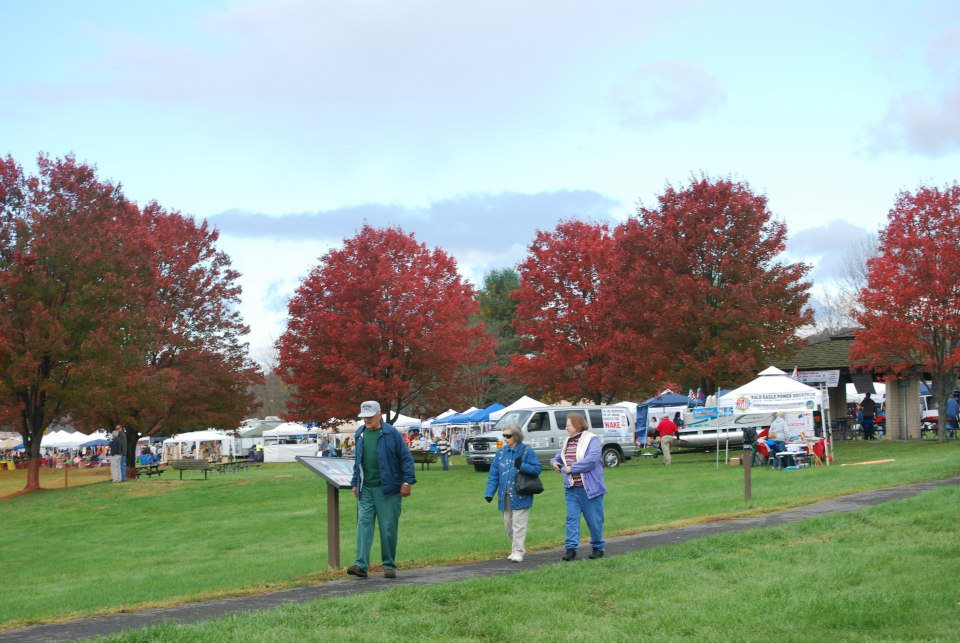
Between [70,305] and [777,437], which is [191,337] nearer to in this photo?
[70,305]

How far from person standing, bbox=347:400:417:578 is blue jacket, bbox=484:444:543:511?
1.37 m

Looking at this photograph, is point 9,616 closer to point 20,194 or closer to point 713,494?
point 713,494

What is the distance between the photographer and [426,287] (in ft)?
141

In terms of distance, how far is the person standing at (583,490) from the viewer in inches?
484

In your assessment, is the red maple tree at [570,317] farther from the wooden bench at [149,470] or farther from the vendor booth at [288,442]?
the vendor booth at [288,442]

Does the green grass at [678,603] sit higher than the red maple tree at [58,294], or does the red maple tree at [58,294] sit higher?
the red maple tree at [58,294]

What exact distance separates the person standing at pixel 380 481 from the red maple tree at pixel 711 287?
26188 millimetres

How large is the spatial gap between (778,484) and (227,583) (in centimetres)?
1306

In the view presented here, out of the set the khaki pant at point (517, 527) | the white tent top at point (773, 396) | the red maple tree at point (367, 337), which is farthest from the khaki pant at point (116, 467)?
the khaki pant at point (517, 527)

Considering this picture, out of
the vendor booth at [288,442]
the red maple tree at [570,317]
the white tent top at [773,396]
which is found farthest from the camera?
the vendor booth at [288,442]

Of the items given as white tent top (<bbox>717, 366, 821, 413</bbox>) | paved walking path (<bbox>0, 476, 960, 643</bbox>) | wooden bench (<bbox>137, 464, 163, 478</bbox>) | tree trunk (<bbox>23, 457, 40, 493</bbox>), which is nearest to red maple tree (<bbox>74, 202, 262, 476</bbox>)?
wooden bench (<bbox>137, 464, 163, 478</bbox>)

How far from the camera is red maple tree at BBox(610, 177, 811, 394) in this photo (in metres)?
36.8

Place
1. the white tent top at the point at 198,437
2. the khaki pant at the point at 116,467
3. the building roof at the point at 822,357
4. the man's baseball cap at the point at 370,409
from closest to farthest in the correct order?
the man's baseball cap at the point at 370,409 < the khaki pant at the point at 116,467 < the building roof at the point at 822,357 < the white tent top at the point at 198,437

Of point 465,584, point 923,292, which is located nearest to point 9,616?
point 465,584
